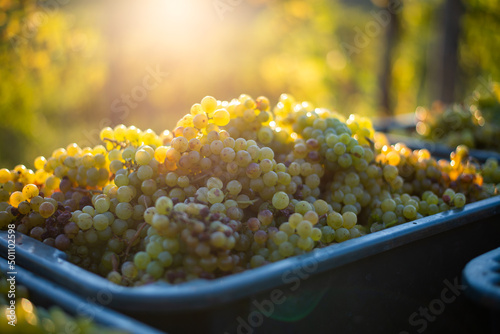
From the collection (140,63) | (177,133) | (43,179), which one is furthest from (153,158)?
(140,63)

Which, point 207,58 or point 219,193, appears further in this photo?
point 207,58

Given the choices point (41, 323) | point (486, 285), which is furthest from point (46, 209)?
point (486, 285)

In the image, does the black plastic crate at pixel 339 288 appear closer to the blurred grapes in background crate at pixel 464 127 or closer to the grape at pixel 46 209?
the grape at pixel 46 209

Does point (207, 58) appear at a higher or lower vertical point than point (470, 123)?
higher

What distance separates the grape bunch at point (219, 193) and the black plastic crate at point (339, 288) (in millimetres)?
80

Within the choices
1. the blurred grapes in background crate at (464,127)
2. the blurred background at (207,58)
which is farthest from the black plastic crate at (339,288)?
the blurred background at (207,58)

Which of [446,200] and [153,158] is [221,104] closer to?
[153,158]

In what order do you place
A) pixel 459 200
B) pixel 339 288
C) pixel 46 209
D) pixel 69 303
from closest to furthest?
pixel 69 303 → pixel 339 288 → pixel 46 209 → pixel 459 200

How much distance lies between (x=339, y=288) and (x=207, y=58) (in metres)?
5.68

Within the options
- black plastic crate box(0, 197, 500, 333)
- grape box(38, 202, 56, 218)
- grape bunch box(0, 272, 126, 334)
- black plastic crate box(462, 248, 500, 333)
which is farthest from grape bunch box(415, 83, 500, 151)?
grape bunch box(0, 272, 126, 334)

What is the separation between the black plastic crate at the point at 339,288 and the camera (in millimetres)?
840

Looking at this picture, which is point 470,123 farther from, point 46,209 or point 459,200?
point 46,209

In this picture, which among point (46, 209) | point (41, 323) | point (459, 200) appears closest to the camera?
point (41, 323)

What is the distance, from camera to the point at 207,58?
251 inches
